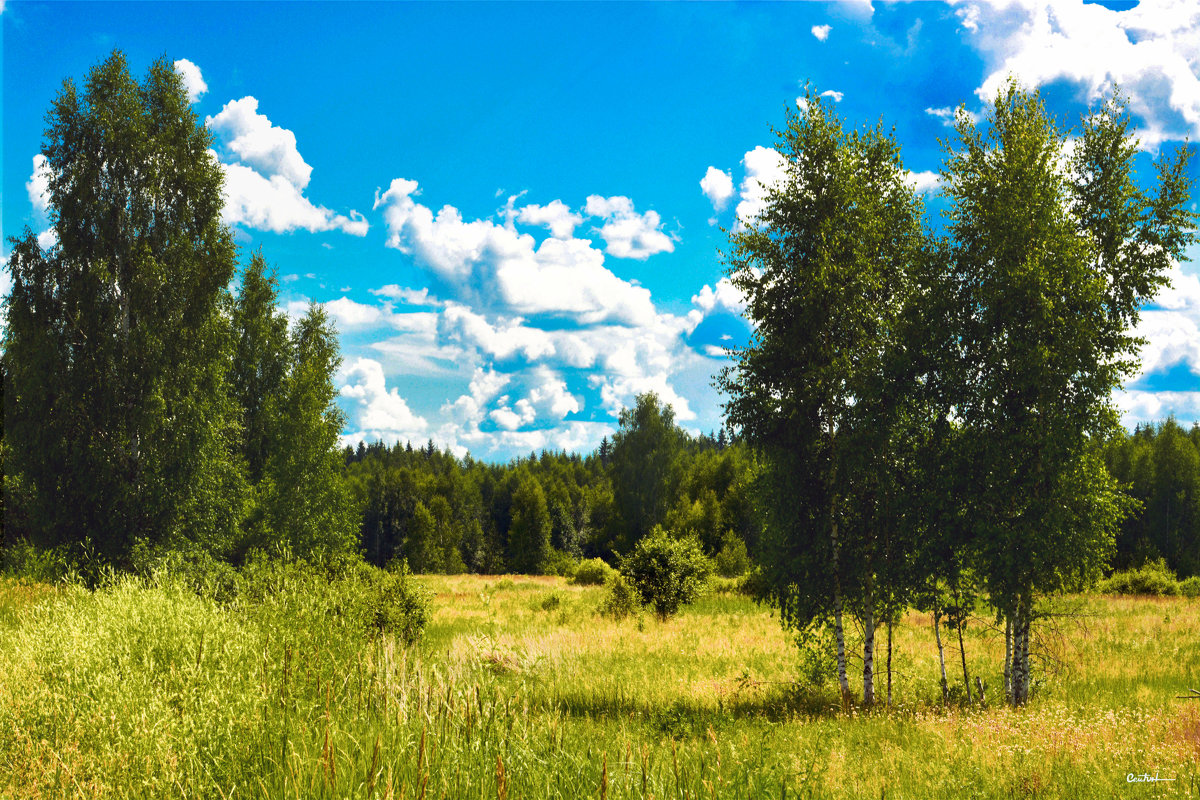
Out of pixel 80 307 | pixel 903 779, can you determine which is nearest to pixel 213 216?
pixel 80 307

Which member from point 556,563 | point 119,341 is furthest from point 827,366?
point 556,563

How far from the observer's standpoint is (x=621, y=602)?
25.1 m

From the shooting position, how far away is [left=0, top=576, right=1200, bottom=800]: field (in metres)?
4.21

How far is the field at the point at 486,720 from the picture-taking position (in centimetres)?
421

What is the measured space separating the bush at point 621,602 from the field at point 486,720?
22.4ft

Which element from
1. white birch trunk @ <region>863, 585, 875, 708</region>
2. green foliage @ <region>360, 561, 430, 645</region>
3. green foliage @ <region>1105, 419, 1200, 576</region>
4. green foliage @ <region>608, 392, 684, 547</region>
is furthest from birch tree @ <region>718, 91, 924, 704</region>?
green foliage @ <region>1105, 419, 1200, 576</region>

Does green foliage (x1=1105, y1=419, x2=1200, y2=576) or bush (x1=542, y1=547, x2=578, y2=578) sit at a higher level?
green foliage (x1=1105, y1=419, x2=1200, y2=576)

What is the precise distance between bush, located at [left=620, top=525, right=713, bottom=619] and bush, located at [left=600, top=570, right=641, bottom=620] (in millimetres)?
339

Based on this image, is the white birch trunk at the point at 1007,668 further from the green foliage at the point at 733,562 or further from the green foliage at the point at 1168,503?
the green foliage at the point at 1168,503

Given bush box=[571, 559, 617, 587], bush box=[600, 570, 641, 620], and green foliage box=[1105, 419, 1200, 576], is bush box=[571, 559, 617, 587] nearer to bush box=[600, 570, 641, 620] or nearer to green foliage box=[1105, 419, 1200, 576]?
bush box=[600, 570, 641, 620]

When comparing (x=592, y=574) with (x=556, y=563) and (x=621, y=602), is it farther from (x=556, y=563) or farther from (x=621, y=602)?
(x=556, y=563)

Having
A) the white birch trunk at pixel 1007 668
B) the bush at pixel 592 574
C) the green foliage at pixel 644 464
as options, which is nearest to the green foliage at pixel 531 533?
the green foliage at pixel 644 464

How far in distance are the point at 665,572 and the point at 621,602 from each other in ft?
7.00
